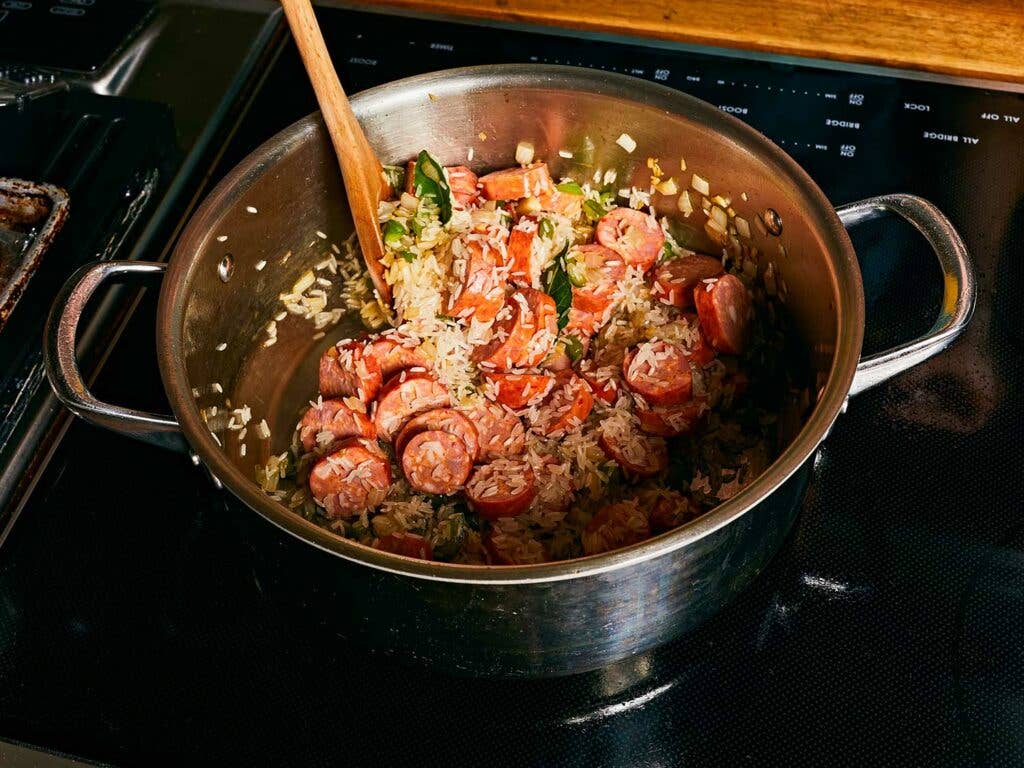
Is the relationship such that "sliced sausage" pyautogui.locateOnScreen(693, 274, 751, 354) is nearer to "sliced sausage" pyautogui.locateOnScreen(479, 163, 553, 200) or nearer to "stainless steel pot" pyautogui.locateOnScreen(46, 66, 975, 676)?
"stainless steel pot" pyautogui.locateOnScreen(46, 66, 975, 676)

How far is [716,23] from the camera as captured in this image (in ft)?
6.02

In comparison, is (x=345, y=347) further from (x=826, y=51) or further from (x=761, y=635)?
(x=826, y=51)

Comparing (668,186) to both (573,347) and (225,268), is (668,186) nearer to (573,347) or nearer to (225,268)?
(573,347)

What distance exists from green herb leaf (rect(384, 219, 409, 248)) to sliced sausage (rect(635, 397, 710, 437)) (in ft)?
1.42

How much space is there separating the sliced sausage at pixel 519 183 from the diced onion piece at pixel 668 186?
165mm

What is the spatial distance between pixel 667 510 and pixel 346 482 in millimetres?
423

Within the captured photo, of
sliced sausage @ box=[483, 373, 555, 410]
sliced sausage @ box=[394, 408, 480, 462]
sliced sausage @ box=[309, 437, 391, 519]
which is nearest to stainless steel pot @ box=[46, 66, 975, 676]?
sliced sausage @ box=[309, 437, 391, 519]

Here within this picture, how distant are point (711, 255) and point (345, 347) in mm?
579

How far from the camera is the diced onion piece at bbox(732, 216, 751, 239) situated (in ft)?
4.79

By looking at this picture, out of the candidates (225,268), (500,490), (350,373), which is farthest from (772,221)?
(225,268)

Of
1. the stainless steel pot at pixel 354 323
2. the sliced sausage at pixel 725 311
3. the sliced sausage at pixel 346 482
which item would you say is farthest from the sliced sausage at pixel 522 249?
the sliced sausage at pixel 346 482

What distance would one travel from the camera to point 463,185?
1.55m

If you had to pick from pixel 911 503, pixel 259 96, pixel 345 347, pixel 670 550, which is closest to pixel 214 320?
pixel 345 347

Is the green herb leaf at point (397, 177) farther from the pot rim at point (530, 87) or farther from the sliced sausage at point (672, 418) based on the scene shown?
the sliced sausage at point (672, 418)
